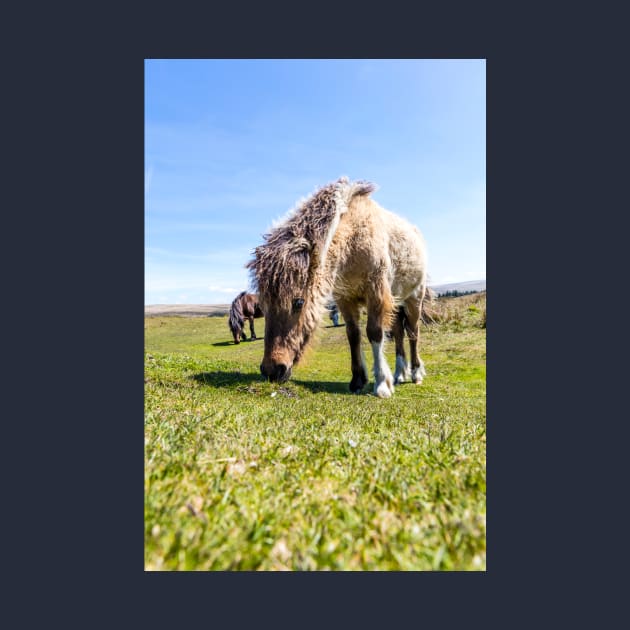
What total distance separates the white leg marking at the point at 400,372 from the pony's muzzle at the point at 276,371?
4.92 metres

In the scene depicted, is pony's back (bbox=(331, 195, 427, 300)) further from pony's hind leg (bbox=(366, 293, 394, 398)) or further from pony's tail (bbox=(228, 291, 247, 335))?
pony's tail (bbox=(228, 291, 247, 335))

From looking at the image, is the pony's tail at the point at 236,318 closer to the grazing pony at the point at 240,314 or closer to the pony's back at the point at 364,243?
the grazing pony at the point at 240,314

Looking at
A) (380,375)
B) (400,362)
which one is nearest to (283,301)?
(380,375)

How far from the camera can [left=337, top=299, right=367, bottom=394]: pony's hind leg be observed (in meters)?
7.48

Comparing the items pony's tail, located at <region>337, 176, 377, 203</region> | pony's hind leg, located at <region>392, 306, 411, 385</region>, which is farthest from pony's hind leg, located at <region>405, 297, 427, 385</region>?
pony's tail, located at <region>337, 176, 377, 203</region>

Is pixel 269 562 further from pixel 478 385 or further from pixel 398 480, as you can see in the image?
pixel 478 385

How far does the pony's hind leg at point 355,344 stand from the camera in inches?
295

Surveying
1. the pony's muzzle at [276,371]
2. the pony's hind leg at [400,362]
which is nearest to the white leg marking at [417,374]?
the pony's hind leg at [400,362]

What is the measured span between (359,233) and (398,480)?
5252 mm

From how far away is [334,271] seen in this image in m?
6.17

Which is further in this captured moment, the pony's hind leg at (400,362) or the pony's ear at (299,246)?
the pony's hind leg at (400,362)

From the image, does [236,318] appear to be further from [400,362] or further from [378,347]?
[378,347]

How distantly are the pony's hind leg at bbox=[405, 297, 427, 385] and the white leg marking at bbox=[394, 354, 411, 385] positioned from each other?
1.53ft
